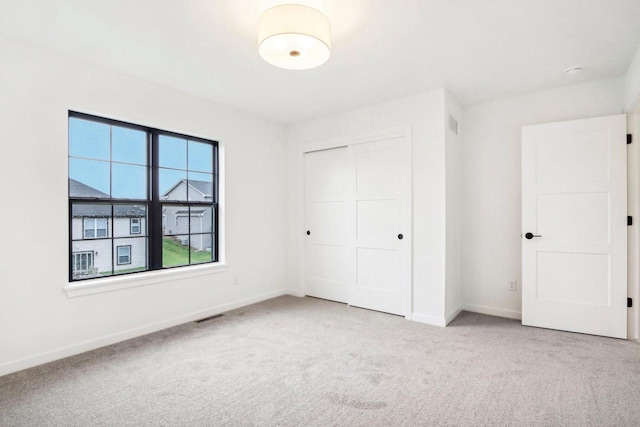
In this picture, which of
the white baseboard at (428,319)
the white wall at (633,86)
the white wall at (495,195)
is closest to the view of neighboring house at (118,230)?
the white baseboard at (428,319)

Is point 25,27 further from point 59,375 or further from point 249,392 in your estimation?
point 249,392

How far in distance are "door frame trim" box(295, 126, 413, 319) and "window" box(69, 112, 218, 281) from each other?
4.13ft

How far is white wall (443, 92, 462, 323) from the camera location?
3.68 m

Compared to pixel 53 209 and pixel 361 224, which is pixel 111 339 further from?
pixel 361 224

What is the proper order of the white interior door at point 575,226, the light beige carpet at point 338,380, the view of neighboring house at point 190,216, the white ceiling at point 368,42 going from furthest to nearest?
the view of neighboring house at point 190,216
the white interior door at point 575,226
the white ceiling at point 368,42
the light beige carpet at point 338,380

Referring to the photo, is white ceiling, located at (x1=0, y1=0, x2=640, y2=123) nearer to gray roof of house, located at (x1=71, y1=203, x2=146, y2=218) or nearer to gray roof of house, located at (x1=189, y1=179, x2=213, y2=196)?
gray roof of house, located at (x1=189, y1=179, x2=213, y2=196)

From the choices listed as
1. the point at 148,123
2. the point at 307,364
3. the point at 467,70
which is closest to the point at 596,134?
the point at 467,70

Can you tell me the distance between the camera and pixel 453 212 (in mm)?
3900

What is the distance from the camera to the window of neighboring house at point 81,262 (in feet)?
9.91

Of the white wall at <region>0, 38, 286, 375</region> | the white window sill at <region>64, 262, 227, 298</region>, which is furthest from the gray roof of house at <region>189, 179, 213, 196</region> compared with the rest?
the white window sill at <region>64, 262, 227, 298</region>

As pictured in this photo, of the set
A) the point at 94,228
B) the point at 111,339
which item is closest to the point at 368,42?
the point at 94,228

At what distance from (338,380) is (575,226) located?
9.44 ft

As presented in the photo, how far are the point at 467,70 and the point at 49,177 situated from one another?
3858 mm

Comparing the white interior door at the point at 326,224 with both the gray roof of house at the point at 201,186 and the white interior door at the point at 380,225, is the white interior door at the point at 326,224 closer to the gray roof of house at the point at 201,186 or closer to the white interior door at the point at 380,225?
the white interior door at the point at 380,225
